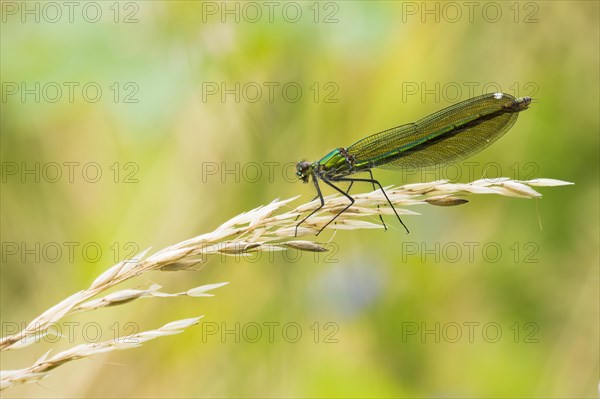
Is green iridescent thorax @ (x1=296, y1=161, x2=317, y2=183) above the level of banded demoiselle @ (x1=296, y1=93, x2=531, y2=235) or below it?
below

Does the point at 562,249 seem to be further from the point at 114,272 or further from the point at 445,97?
the point at 114,272

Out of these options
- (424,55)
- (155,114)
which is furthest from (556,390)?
(155,114)

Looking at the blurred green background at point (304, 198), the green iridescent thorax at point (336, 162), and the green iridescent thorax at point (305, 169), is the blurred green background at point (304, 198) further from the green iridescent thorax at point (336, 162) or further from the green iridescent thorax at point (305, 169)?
the green iridescent thorax at point (336, 162)

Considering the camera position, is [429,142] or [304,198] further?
[304,198]

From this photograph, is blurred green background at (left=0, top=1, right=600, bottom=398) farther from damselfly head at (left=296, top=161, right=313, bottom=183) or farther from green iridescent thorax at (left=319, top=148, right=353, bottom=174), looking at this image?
green iridescent thorax at (left=319, top=148, right=353, bottom=174)

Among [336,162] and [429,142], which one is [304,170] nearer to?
[336,162]

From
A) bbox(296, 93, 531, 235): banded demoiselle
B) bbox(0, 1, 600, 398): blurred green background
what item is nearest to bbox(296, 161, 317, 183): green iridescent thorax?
bbox(296, 93, 531, 235): banded demoiselle

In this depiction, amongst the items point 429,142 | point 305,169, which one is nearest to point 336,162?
point 305,169
